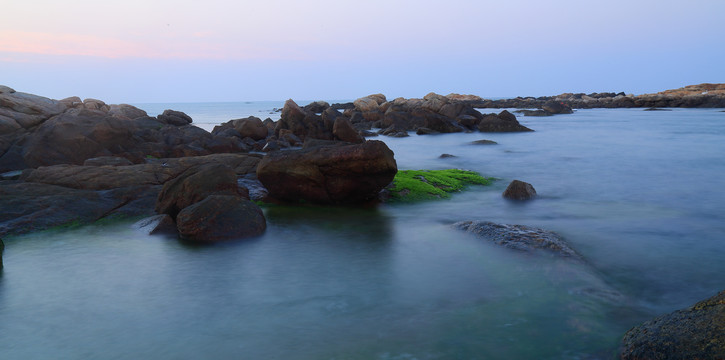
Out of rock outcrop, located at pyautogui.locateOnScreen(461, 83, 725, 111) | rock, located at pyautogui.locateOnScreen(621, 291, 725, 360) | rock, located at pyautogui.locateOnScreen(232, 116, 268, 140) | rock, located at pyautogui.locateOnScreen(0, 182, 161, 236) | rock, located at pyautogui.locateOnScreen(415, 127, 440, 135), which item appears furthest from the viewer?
rock outcrop, located at pyautogui.locateOnScreen(461, 83, 725, 111)

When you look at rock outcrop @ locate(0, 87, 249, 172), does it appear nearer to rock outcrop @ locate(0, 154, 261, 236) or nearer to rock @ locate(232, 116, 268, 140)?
rock @ locate(232, 116, 268, 140)

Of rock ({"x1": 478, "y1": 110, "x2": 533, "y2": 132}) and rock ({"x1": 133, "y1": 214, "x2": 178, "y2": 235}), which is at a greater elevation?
rock ({"x1": 478, "y1": 110, "x2": 533, "y2": 132})

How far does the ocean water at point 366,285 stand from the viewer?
A: 6.50m

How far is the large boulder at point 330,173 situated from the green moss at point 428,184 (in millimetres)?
1135

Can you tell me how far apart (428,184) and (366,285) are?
863 centimetres

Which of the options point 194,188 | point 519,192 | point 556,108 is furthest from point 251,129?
point 556,108

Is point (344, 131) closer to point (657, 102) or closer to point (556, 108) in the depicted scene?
point (556, 108)

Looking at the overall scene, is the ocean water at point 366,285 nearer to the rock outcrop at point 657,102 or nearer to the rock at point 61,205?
the rock at point 61,205

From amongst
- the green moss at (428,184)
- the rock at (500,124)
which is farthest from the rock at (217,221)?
the rock at (500,124)

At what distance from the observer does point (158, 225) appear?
11.7 meters

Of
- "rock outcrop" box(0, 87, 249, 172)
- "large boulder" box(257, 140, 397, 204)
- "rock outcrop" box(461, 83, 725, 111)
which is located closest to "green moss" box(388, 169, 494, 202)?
"large boulder" box(257, 140, 397, 204)

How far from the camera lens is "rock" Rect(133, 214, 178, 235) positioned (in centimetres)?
1166

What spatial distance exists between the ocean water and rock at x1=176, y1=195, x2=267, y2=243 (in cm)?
35

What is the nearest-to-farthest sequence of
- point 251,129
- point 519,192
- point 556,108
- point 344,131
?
point 519,192 < point 344,131 < point 251,129 < point 556,108
